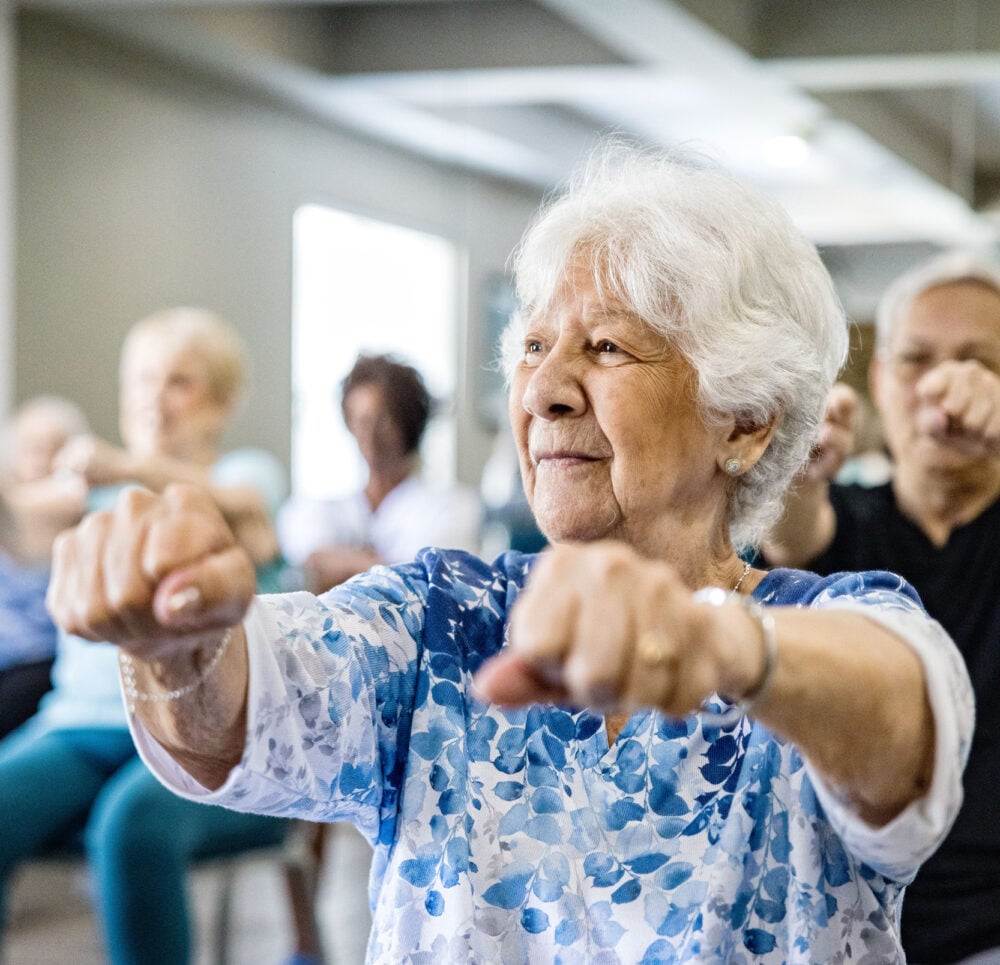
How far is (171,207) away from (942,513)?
13.3ft

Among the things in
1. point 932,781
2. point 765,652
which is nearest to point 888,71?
point 932,781

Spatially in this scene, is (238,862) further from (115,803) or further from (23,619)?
(23,619)

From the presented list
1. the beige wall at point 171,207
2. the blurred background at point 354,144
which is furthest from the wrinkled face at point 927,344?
the beige wall at point 171,207

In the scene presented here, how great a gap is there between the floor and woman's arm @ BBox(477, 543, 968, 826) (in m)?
2.30

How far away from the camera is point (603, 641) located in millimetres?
674

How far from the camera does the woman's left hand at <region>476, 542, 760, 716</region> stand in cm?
68

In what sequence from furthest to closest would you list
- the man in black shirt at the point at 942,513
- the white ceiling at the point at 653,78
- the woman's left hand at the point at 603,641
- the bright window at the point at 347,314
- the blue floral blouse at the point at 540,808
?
1. the bright window at the point at 347,314
2. the white ceiling at the point at 653,78
3. the man in black shirt at the point at 942,513
4. the blue floral blouse at the point at 540,808
5. the woman's left hand at the point at 603,641

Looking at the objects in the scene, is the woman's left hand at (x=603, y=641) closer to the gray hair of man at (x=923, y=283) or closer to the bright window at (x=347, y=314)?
the gray hair of man at (x=923, y=283)

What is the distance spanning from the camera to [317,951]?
273 centimetres

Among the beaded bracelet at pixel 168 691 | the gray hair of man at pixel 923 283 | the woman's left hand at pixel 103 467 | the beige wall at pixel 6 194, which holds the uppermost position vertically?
the beige wall at pixel 6 194

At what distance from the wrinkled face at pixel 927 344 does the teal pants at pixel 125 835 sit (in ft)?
4.21

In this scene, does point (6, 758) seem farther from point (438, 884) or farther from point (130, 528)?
point (130, 528)

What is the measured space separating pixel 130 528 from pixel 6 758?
1.84 m

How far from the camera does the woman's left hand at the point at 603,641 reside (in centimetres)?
68
